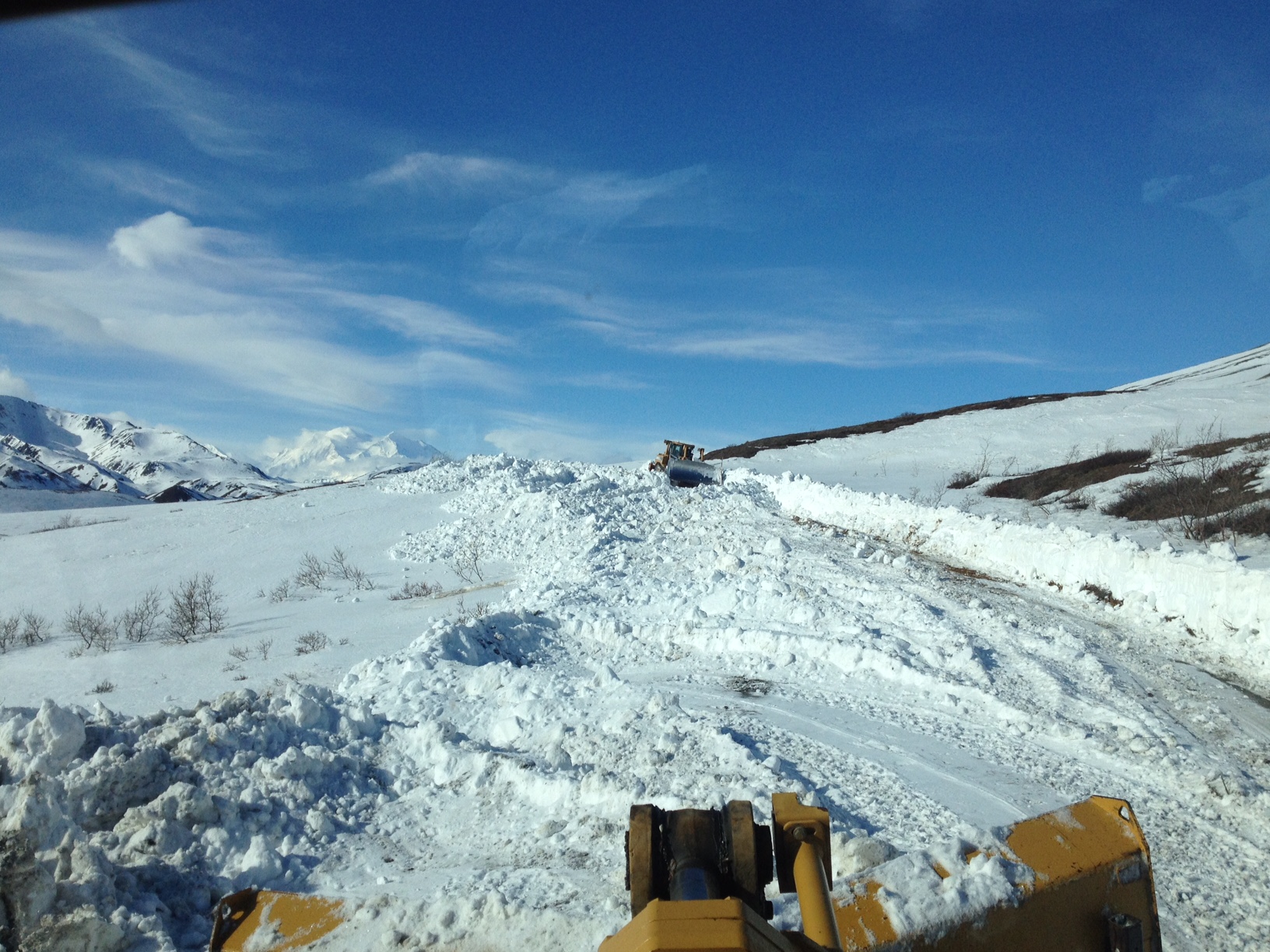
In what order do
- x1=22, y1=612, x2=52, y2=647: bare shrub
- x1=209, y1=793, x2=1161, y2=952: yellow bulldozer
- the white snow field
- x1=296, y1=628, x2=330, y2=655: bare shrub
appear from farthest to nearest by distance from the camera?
1. x1=22, y1=612, x2=52, y2=647: bare shrub
2. x1=296, y1=628, x2=330, y2=655: bare shrub
3. the white snow field
4. x1=209, y1=793, x2=1161, y2=952: yellow bulldozer

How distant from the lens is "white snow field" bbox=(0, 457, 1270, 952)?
3.89 meters

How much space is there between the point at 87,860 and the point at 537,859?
2253 mm

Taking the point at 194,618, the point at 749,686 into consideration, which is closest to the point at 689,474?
the point at 194,618

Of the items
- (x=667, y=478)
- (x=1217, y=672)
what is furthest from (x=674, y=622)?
(x=667, y=478)

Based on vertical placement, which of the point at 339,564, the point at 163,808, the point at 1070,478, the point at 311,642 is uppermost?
the point at 1070,478

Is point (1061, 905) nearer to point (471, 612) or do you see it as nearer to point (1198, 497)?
point (471, 612)

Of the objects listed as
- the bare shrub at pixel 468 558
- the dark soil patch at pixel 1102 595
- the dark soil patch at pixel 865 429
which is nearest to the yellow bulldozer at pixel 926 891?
the dark soil patch at pixel 1102 595

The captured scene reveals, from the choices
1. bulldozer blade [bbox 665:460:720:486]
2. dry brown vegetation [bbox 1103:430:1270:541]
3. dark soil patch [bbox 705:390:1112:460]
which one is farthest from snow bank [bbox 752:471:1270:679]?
dark soil patch [bbox 705:390:1112:460]

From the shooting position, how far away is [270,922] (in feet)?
7.97

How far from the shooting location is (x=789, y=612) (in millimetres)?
9852

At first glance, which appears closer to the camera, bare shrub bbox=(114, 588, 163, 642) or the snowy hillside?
bare shrub bbox=(114, 588, 163, 642)

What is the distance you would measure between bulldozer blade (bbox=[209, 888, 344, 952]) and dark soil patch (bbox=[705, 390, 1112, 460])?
39.5 m

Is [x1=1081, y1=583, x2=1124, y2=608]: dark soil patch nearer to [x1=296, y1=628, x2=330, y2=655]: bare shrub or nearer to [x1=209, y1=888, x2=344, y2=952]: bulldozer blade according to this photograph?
[x1=296, y1=628, x2=330, y2=655]: bare shrub

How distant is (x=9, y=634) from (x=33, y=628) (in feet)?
2.16
